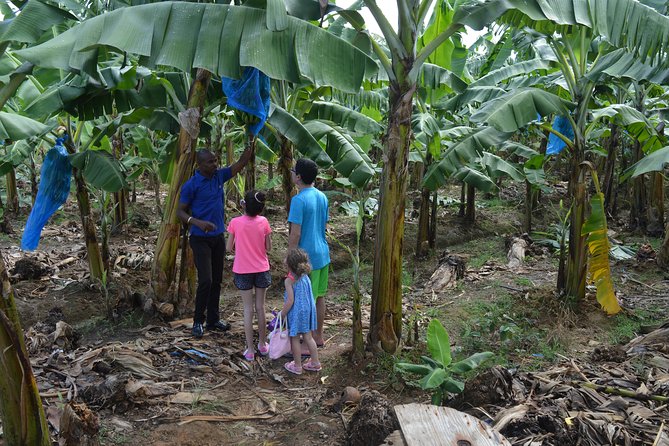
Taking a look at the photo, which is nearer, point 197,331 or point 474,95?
point 197,331

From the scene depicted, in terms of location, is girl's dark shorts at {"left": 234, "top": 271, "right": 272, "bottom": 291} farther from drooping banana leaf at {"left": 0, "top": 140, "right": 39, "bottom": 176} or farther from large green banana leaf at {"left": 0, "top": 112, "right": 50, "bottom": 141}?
drooping banana leaf at {"left": 0, "top": 140, "right": 39, "bottom": 176}

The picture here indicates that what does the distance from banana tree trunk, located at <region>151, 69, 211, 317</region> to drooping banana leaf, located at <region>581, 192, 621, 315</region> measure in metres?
4.48

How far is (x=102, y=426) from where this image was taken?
3.97m

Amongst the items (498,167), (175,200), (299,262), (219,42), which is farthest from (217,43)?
(498,167)

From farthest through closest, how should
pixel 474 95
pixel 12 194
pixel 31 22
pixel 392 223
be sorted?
pixel 12 194
pixel 474 95
pixel 392 223
pixel 31 22

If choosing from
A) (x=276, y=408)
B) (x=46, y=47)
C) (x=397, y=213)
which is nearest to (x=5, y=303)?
(x=46, y=47)

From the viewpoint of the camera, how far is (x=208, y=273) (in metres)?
5.87

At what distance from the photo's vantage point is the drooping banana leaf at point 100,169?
6.49 meters

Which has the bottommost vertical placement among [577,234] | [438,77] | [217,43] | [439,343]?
[439,343]

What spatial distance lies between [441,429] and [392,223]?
2408 mm

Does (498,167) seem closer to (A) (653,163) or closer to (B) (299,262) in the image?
(A) (653,163)

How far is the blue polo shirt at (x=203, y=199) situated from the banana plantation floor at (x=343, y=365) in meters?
1.22

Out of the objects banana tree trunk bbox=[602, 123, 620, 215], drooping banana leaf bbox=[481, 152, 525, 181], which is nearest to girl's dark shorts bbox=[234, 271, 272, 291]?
drooping banana leaf bbox=[481, 152, 525, 181]

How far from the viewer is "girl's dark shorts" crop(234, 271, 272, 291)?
5266 mm
